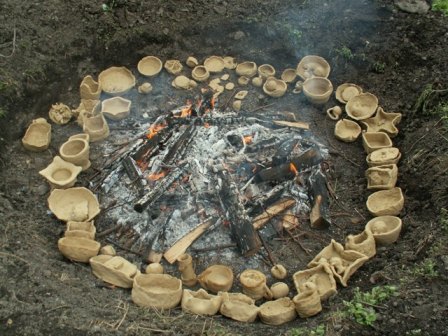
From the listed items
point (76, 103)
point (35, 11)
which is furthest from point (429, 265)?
point (35, 11)

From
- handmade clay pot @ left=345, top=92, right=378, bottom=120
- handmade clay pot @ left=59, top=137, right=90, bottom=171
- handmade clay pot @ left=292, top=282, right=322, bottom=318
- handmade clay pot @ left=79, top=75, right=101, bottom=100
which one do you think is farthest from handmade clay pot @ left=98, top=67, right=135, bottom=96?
handmade clay pot @ left=292, top=282, right=322, bottom=318

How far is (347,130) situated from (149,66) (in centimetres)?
282

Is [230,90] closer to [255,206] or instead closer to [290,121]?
[290,121]

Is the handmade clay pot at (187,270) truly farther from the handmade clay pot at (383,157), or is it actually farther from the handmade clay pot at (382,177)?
the handmade clay pot at (383,157)

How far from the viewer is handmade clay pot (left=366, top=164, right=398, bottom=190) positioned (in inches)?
217

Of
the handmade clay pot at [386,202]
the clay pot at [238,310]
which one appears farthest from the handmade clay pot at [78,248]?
the handmade clay pot at [386,202]

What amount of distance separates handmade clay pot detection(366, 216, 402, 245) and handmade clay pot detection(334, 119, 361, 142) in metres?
1.44

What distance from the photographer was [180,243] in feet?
16.7

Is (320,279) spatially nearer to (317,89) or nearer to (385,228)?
(385,228)

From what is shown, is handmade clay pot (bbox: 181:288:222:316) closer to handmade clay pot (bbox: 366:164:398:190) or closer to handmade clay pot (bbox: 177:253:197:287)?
handmade clay pot (bbox: 177:253:197:287)

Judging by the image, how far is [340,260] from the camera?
188 inches

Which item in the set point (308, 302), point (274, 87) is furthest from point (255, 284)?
point (274, 87)

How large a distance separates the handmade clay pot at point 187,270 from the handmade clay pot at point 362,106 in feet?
10.1

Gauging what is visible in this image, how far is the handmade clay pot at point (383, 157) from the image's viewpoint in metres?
5.76
